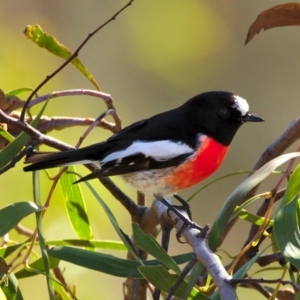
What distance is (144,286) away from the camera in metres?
1.48

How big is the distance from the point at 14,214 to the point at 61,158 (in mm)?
251

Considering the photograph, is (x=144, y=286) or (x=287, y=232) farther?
(x=144, y=286)

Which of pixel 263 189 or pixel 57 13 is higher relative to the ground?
pixel 57 13

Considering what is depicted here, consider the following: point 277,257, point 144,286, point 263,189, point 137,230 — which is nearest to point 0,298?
point 137,230

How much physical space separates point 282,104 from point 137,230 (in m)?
2.87

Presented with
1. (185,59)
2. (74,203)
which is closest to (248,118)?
(74,203)

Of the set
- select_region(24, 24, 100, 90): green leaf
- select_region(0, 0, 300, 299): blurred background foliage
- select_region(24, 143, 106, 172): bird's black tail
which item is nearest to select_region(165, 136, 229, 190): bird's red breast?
select_region(24, 143, 106, 172): bird's black tail

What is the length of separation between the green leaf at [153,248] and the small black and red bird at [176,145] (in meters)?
0.43

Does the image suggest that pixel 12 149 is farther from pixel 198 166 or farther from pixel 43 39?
pixel 198 166

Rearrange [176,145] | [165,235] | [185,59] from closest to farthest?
[165,235] < [176,145] < [185,59]

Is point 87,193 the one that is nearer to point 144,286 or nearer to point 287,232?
point 144,286

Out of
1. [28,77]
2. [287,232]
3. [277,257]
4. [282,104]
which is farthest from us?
[282,104]

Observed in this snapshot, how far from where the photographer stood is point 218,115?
1775mm

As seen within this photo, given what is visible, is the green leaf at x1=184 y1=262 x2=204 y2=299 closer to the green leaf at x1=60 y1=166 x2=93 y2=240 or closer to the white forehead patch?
the green leaf at x1=60 y1=166 x2=93 y2=240
